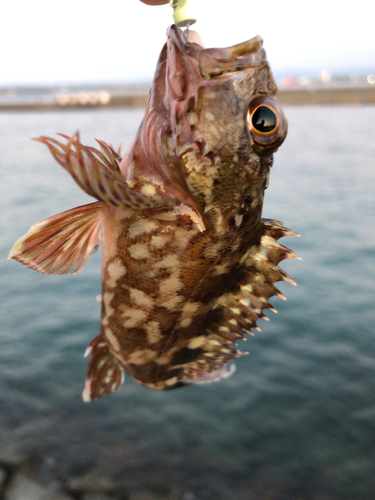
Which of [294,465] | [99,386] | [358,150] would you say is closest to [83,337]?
[99,386]

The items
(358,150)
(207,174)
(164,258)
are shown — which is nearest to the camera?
(207,174)

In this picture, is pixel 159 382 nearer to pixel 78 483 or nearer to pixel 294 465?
pixel 78 483

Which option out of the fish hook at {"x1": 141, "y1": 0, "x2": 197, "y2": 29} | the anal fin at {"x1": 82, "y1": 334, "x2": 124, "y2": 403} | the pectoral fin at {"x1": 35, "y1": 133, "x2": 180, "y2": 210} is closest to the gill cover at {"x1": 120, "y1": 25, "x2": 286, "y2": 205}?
the fish hook at {"x1": 141, "y1": 0, "x2": 197, "y2": 29}

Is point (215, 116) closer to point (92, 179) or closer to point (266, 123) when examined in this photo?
point (266, 123)

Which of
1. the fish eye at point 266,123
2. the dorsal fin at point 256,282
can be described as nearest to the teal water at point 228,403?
the dorsal fin at point 256,282

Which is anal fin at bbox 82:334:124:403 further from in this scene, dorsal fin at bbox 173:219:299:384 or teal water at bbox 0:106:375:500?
teal water at bbox 0:106:375:500
